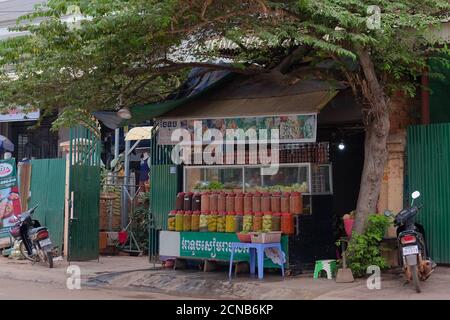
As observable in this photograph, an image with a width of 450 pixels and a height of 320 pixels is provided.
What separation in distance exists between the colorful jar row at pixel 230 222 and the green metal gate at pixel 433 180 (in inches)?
90.1

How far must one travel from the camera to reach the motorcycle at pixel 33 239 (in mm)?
13375

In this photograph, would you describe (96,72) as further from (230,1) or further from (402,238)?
(402,238)

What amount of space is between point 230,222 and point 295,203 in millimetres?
1233

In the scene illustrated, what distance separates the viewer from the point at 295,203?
35.6 ft

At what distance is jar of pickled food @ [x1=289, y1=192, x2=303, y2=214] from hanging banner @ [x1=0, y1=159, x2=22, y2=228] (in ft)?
26.1

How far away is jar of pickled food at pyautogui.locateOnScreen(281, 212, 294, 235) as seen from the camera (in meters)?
10.8

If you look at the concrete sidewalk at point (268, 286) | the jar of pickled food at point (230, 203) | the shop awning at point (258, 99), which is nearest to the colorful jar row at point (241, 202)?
the jar of pickled food at point (230, 203)

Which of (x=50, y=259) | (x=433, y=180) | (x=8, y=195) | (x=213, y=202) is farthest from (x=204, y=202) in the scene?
(x=8, y=195)

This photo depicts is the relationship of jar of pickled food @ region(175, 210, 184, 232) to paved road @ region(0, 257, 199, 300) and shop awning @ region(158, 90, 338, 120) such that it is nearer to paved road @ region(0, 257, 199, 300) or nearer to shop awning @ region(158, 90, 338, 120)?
paved road @ region(0, 257, 199, 300)

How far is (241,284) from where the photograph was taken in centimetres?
1012

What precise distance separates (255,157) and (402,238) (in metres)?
3.49

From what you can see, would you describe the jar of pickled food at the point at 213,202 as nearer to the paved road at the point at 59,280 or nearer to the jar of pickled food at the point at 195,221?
the jar of pickled food at the point at 195,221

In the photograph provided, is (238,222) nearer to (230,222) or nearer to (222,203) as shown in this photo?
(230,222)

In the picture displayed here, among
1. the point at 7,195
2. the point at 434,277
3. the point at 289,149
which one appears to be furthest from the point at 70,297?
the point at 7,195
